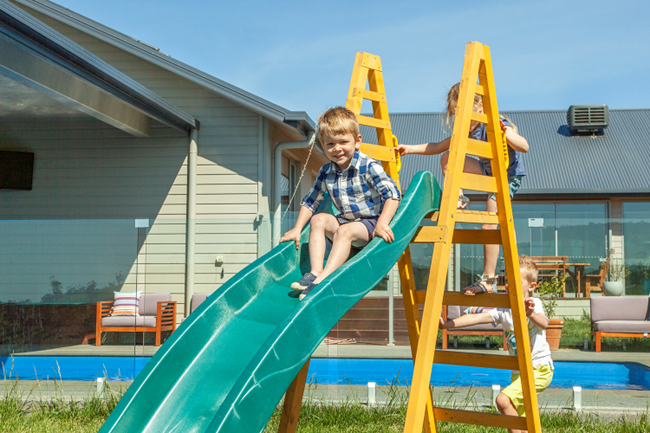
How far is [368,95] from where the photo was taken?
12.0 feet

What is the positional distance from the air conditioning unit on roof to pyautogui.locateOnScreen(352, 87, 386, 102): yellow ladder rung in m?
14.8

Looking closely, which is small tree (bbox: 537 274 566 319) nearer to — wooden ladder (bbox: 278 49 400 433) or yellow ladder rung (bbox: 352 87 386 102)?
wooden ladder (bbox: 278 49 400 433)

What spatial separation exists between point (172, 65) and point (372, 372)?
5.28 meters

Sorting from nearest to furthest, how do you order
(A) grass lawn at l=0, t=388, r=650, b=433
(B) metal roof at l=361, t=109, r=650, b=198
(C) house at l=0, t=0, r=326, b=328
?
(A) grass lawn at l=0, t=388, r=650, b=433
(C) house at l=0, t=0, r=326, b=328
(B) metal roof at l=361, t=109, r=650, b=198

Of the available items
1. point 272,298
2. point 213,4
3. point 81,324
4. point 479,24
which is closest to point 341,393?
point 81,324

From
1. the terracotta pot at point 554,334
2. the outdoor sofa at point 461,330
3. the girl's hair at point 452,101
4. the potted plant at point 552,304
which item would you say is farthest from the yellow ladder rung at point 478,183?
the terracotta pot at point 554,334

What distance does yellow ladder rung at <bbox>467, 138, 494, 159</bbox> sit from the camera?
10.0 ft

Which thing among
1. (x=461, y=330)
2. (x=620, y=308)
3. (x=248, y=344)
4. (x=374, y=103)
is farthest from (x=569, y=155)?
(x=248, y=344)

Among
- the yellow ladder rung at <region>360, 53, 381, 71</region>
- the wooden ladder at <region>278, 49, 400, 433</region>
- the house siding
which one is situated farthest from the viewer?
the house siding

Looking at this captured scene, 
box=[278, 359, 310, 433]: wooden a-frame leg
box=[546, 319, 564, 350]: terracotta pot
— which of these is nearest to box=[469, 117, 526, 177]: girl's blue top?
box=[278, 359, 310, 433]: wooden a-frame leg

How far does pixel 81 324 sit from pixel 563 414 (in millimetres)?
4857

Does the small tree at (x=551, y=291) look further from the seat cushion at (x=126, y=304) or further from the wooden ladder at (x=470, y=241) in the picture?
the seat cushion at (x=126, y=304)

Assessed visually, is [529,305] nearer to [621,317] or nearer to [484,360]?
[484,360]

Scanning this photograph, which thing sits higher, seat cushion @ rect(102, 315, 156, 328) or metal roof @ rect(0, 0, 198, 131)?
metal roof @ rect(0, 0, 198, 131)
